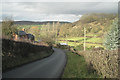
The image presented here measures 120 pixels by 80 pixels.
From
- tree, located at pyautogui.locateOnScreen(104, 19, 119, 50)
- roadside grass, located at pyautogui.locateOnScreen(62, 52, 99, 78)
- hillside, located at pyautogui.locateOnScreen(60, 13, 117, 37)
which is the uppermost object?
hillside, located at pyautogui.locateOnScreen(60, 13, 117, 37)

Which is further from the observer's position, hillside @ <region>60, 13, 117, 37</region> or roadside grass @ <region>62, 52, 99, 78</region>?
hillside @ <region>60, 13, 117, 37</region>

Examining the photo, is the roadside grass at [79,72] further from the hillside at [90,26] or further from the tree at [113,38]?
the tree at [113,38]

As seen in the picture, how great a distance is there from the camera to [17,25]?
769 inches

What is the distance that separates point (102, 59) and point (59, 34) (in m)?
70.9

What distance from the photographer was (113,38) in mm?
32875

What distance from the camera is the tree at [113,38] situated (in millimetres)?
32562

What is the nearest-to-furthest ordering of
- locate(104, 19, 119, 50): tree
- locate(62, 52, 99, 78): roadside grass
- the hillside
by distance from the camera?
locate(62, 52, 99, 78): roadside grass → locate(104, 19, 119, 50): tree → the hillside

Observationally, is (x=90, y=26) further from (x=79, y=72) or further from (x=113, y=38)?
(x=79, y=72)

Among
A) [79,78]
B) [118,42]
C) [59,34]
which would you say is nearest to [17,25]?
[79,78]

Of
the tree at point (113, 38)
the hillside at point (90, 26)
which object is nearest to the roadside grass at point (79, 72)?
the hillside at point (90, 26)

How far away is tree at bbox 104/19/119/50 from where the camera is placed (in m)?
32.6

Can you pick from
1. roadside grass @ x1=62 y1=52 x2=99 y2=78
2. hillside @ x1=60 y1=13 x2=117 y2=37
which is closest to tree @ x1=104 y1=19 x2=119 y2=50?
hillside @ x1=60 y1=13 x2=117 y2=37

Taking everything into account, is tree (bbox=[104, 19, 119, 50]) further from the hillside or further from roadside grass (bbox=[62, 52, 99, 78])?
roadside grass (bbox=[62, 52, 99, 78])

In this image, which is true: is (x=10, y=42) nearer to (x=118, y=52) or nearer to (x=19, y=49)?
(x=19, y=49)
